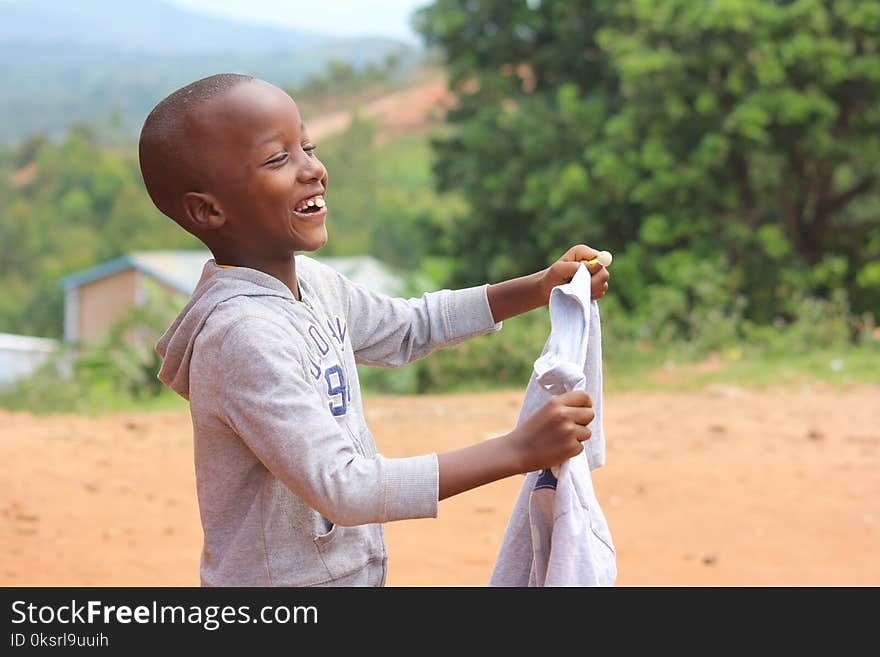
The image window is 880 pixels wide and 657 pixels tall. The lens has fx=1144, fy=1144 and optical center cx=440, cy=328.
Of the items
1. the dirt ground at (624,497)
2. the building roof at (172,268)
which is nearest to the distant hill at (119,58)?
the building roof at (172,268)

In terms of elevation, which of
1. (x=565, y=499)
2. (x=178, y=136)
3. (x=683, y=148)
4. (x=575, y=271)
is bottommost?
(x=565, y=499)

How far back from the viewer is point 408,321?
2.25 metres

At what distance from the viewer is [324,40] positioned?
76562mm

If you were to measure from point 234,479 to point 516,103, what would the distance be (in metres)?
12.8

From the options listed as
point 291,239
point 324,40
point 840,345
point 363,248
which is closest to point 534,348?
point 840,345

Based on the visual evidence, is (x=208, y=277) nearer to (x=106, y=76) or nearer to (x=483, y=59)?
(x=483, y=59)

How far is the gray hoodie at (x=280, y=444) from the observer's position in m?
1.69

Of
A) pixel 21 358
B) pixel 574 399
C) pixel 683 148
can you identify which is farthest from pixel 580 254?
pixel 21 358

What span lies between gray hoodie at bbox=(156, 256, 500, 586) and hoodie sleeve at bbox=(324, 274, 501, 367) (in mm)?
156

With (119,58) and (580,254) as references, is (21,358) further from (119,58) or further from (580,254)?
(119,58)

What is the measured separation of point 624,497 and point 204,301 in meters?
3.91

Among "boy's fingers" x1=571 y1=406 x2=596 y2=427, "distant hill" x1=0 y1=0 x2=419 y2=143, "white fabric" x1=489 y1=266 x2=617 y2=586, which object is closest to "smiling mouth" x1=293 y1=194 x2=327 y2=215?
"white fabric" x1=489 y1=266 x2=617 y2=586

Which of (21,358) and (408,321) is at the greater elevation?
(21,358)

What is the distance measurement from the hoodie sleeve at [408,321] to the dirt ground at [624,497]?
2.14 m
